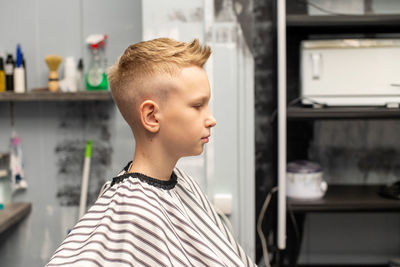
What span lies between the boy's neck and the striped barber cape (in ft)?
0.06

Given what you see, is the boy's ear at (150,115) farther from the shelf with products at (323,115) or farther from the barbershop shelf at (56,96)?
the barbershop shelf at (56,96)

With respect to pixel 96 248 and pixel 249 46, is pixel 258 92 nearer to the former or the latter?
pixel 249 46

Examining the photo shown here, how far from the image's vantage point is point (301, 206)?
210 cm

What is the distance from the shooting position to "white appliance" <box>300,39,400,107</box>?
2115 mm

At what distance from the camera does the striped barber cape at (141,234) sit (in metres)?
1.08

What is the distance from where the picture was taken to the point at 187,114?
118 cm

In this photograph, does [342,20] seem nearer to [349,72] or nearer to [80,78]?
[349,72]

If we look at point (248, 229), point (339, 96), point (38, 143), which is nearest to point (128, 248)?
point (248, 229)

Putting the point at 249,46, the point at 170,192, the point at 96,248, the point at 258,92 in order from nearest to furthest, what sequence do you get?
the point at 96,248 → the point at 170,192 → the point at 249,46 → the point at 258,92

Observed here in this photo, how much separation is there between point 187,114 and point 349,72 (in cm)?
120

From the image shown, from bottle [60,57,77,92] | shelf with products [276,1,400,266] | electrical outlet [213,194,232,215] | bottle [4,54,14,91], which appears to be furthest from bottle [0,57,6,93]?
shelf with products [276,1,400,266]

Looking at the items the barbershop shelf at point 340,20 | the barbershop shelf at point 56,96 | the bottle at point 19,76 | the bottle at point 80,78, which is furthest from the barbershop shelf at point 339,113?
the bottle at point 19,76

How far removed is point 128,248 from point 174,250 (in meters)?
0.11

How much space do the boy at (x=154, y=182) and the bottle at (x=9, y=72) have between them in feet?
4.54
